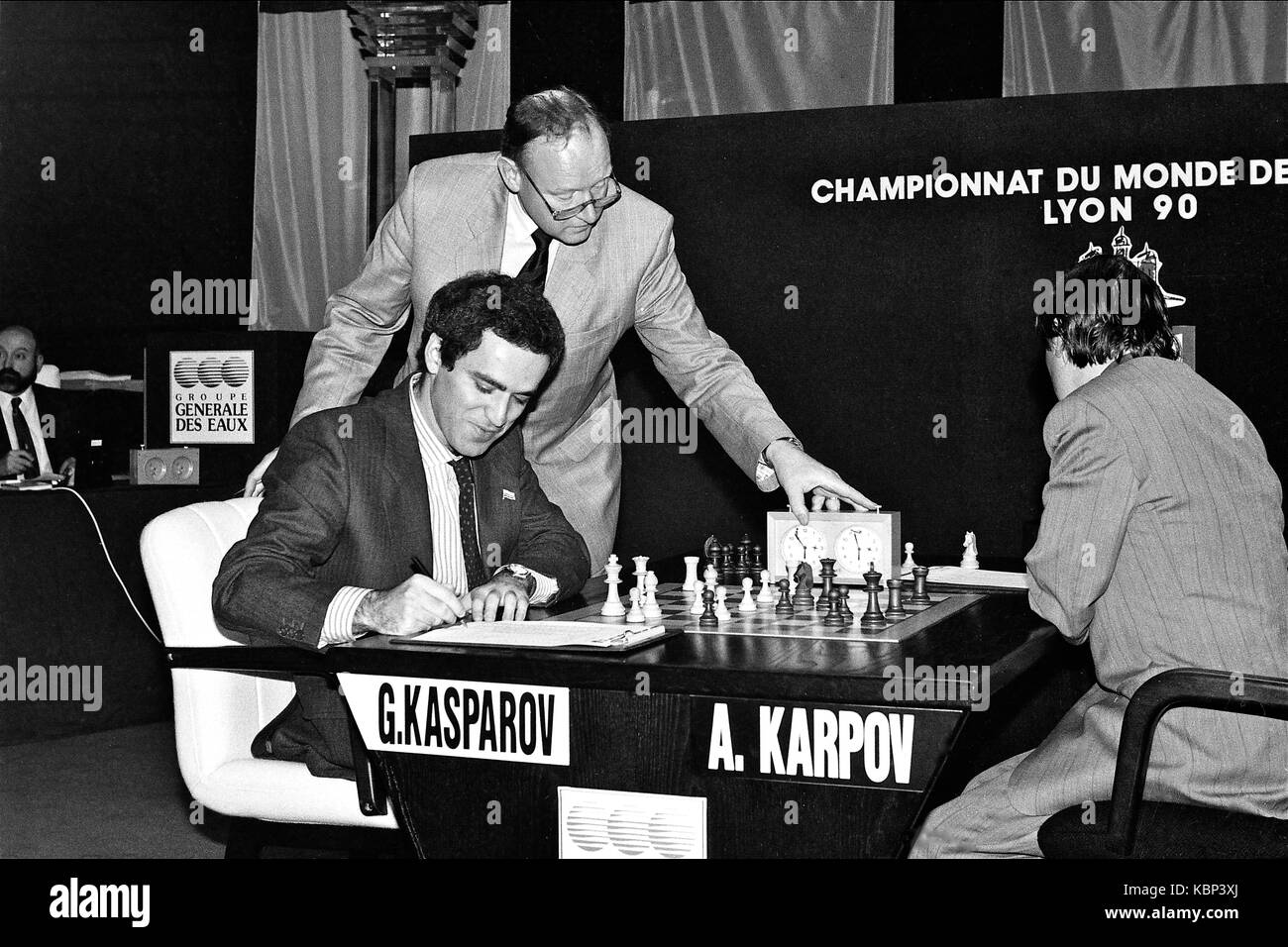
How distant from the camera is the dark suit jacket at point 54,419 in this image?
6.02 meters

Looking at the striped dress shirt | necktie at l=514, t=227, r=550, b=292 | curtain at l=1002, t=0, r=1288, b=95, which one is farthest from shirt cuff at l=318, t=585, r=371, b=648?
curtain at l=1002, t=0, r=1288, b=95

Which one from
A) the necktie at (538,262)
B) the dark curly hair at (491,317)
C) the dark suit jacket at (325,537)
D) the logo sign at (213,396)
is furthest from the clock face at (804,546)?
the logo sign at (213,396)

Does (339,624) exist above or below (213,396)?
below

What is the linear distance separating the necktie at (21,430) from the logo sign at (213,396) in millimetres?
1178

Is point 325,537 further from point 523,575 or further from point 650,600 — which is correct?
point 650,600

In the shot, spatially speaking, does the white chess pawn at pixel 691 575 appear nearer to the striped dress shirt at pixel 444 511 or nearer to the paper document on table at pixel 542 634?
the striped dress shirt at pixel 444 511

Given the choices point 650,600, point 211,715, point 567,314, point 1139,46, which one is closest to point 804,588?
point 650,600

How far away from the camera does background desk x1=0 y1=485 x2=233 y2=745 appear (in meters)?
4.83

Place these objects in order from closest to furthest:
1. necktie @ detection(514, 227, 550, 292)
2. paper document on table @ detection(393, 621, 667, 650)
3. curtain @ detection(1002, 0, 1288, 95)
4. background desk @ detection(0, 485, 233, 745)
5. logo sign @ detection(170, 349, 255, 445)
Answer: paper document on table @ detection(393, 621, 667, 650) < necktie @ detection(514, 227, 550, 292) < background desk @ detection(0, 485, 233, 745) < logo sign @ detection(170, 349, 255, 445) < curtain @ detection(1002, 0, 1288, 95)

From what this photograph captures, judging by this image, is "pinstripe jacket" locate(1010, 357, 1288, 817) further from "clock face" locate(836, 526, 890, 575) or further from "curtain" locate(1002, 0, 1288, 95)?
"curtain" locate(1002, 0, 1288, 95)

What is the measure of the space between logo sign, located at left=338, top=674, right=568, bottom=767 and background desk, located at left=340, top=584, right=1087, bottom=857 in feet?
0.06

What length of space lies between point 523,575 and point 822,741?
2.78 feet

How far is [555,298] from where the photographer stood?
9.57 feet

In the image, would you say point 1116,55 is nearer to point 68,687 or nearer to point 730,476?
point 730,476
